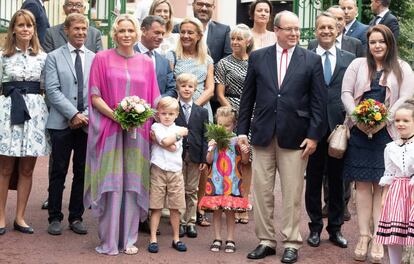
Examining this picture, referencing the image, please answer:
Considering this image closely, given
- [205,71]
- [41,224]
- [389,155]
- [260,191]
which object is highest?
[205,71]

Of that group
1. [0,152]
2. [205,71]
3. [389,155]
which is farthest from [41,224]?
[389,155]

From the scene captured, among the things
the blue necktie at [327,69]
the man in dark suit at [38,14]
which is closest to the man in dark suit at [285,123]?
the blue necktie at [327,69]

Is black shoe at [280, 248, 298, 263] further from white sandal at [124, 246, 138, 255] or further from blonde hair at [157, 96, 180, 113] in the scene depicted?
blonde hair at [157, 96, 180, 113]

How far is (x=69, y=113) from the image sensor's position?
8.66 meters

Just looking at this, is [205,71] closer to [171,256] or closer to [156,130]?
[156,130]

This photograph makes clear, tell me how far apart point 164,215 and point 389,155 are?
3346mm

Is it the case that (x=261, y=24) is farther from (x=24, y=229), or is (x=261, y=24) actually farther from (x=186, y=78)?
(x=24, y=229)

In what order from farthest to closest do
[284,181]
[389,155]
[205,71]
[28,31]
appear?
[205,71] → [28,31] → [284,181] → [389,155]

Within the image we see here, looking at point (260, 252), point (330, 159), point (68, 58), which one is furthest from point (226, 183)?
point (68, 58)

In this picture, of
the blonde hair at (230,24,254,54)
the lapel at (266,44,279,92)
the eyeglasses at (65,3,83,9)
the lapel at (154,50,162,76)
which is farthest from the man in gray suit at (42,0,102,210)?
the lapel at (266,44,279,92)

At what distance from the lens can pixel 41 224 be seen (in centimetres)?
937

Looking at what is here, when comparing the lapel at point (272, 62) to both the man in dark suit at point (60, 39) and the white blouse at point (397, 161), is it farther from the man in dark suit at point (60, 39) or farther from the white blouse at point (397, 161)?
the man in dark suit at point (60, 39)

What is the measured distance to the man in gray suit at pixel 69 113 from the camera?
8773mm

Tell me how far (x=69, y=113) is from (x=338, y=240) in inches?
124
